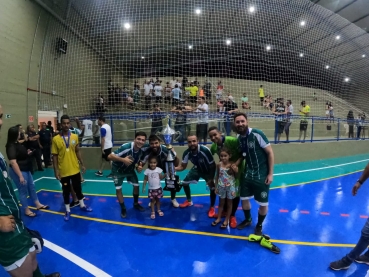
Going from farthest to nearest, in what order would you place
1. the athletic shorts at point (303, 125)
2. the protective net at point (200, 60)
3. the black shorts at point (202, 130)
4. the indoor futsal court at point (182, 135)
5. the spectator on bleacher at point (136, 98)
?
1. the spectator on bleacher at point (136, 98)
2. the protective net at point (200, 60)
3. the athletic shorts at point (303, 125)
4. the black shorts at point (202, 130)
5. the indoor futsal court at point (182, 135)

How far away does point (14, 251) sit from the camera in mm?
1554

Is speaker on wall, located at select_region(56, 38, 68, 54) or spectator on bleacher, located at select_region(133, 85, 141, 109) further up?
speaker on wall, located at select_region(56, 38, 68, 54)

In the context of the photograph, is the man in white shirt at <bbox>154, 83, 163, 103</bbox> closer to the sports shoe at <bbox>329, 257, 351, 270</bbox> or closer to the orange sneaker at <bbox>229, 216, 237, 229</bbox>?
the orange sneaker at <bbox>229, 216, 237, 229</bbox>

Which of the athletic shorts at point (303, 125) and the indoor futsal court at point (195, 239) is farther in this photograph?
the athletic shorts at point (303, 125)

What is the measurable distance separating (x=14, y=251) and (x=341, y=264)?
10.9 ft

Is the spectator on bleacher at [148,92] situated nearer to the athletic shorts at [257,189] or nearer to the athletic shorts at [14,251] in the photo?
the athletic shorts at [257,189]

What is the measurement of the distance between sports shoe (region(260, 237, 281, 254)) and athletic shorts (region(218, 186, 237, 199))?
0.74 m

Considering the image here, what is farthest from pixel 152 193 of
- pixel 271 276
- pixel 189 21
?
pixel 189 21

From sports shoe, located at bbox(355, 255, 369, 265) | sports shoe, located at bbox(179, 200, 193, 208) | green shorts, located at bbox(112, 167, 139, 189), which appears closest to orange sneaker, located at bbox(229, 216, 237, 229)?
sports shoe, located at bbox(179, 200, 193, 208)

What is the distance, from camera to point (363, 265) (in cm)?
258

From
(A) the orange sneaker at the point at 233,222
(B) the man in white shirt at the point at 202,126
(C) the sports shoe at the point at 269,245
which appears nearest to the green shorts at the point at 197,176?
(A) the orange sneaker at the point at 233,222

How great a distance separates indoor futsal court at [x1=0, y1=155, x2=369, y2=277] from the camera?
102 inches

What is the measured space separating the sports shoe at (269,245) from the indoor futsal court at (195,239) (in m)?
0.07

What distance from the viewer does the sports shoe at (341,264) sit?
246 cm
